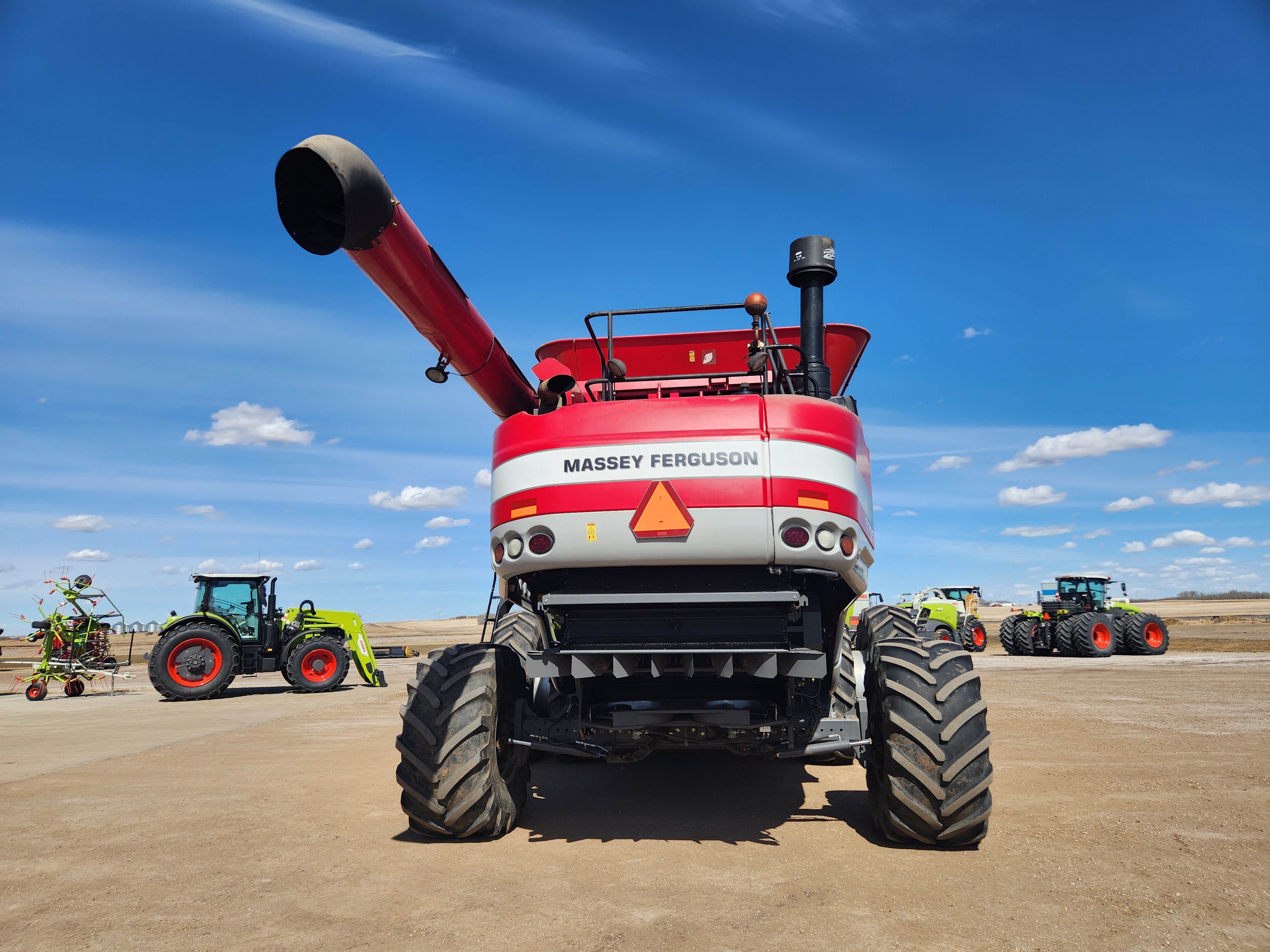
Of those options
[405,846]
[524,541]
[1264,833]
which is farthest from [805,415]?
[1264,833]

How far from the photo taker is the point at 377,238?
12.9 feet

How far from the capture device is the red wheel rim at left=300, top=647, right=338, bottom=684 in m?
16.9

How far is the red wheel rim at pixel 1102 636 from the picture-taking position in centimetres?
2506

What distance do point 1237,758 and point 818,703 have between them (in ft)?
17.3

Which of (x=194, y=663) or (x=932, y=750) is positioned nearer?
(x=932, y=750)

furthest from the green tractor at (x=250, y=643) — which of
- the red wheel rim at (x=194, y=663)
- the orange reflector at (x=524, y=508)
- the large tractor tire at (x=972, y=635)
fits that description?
the large tractor tire at (x=972, y=635)

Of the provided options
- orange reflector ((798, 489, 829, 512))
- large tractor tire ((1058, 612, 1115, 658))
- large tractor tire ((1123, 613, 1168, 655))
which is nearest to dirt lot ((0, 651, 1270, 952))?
orange reflector ((798, 489, 829, 512))

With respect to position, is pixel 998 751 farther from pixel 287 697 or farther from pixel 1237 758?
pixel 287 697

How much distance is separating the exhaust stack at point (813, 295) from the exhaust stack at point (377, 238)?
6.52 ft

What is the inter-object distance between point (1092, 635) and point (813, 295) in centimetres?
2418

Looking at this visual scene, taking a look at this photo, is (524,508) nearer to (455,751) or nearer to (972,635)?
(455,751)

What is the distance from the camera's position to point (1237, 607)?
93.2 meters

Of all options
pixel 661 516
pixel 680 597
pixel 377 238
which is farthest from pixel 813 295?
pixel 377 238

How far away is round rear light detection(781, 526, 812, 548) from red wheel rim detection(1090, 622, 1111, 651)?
80.7 feet
